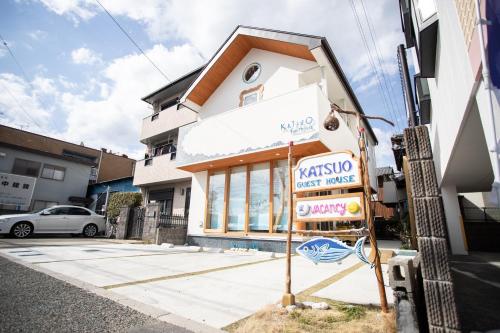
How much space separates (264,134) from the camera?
8.23 metres

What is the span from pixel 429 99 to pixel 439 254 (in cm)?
761

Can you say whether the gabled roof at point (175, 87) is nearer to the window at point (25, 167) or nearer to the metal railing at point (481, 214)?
the window at point (25, 167)

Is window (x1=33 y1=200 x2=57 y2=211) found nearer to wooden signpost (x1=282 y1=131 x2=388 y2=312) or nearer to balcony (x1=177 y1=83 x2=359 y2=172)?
balcony (x1=177 y1=83 x2=359 y2=172)

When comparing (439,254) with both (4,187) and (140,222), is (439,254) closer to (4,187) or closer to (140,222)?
(140,222)

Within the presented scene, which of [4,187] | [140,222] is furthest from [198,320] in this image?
[4,187]

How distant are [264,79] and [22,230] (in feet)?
38.8

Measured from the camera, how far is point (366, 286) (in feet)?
12.9

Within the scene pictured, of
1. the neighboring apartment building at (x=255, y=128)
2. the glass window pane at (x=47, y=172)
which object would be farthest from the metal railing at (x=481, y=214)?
the glass window pane at (x=47, y=172)

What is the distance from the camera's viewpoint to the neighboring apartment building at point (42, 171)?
15246 mm

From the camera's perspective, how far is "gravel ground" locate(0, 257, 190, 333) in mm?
2318

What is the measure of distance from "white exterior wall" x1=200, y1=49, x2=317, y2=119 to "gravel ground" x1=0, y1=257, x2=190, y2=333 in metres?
8.62

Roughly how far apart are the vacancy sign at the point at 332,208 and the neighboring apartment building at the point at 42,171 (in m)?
18.6

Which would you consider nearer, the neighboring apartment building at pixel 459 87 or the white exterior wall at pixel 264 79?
the neighboring apartment building at pixel 459 87

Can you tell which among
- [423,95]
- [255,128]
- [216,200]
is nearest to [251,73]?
[255,128]
